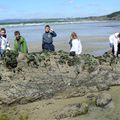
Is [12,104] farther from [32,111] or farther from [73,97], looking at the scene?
[73,97]

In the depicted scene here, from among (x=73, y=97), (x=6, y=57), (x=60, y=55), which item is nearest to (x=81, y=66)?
(x=60, y=55)

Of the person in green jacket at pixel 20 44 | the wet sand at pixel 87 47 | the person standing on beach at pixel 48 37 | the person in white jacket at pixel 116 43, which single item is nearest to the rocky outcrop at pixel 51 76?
the person in green jacket at pixel 20 44

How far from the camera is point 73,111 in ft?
34.1

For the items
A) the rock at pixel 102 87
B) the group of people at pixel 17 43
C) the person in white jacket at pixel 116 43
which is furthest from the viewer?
the person in white jacket at pixel 116 43

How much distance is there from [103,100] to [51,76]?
2.19 metres

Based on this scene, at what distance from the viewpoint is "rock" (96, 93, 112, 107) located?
11.0m

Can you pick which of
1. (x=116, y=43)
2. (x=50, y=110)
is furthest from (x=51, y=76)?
(x=116, y=43)

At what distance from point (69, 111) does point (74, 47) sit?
5064 mm

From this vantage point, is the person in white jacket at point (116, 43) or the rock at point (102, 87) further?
the person in white jacket at point (116, 43)

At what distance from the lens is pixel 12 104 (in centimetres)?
1140

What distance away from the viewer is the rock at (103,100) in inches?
433

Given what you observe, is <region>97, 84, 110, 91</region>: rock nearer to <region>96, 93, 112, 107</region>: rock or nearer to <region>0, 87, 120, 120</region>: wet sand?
<region>0, 87, 120, 120</region>: wet sand

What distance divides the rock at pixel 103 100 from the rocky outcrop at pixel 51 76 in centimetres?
100

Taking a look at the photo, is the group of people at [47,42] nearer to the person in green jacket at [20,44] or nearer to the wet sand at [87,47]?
the person in green jacket at [20,44]
